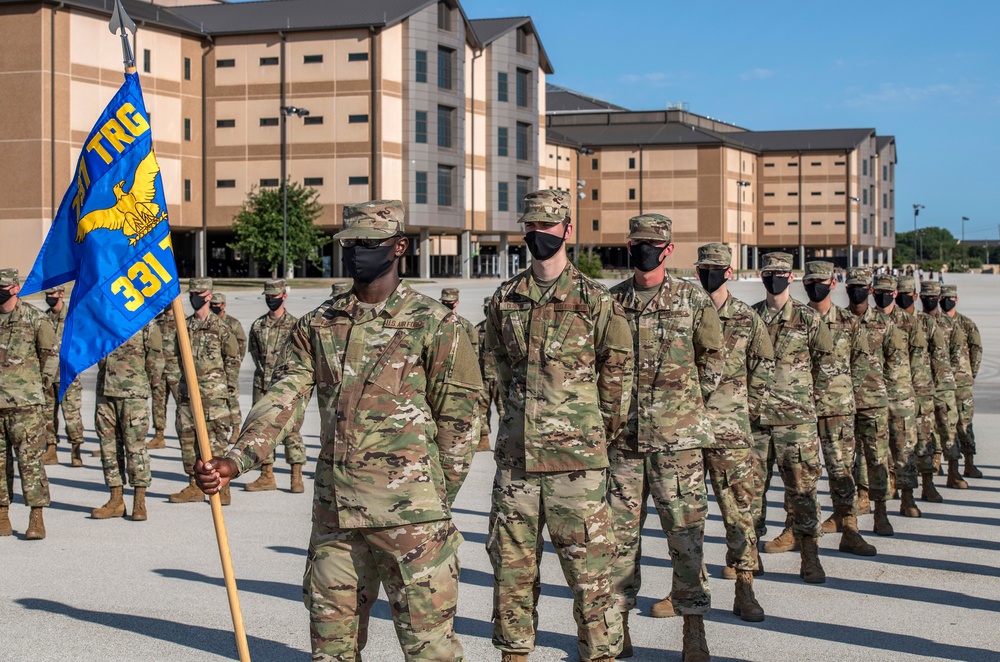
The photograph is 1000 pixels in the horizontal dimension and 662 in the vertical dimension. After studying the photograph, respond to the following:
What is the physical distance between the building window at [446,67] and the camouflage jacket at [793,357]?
215 feet

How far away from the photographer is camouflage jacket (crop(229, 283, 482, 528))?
5211mm

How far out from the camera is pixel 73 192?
6.58 metres

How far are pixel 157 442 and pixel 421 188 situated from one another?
2258 inches

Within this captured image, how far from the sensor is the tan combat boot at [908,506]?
11906mm

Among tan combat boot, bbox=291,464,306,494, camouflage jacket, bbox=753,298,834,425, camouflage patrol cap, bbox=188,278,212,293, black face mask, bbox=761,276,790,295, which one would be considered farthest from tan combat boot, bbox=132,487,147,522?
black face mask, bbox=761,276,790,295

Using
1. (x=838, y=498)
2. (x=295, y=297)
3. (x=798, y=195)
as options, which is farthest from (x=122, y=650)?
(x=798, y=195)

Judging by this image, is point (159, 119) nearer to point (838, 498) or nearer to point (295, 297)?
point (295, 297)

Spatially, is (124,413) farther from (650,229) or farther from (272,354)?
(650,229)

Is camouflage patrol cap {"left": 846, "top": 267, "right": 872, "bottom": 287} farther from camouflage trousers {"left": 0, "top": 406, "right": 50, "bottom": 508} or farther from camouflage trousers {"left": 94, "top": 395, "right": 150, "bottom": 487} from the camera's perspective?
camouflage trousers {"left": 0, "top": 406, "right": 50, "bottom": 508}

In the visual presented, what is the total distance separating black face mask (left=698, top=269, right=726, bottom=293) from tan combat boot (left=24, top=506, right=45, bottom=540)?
239 inches

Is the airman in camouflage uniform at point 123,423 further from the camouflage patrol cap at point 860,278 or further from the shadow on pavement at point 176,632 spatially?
the camouflage patrol cap at point 860,278

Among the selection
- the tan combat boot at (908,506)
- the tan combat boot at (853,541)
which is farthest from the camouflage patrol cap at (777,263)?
the tan combat boot at (908,506)

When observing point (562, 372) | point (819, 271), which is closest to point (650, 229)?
point (562, 372)

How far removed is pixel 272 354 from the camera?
1348cm
